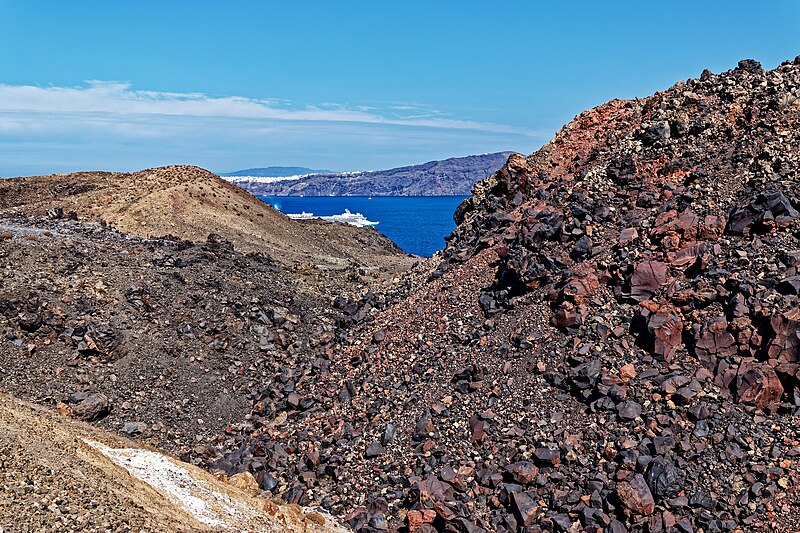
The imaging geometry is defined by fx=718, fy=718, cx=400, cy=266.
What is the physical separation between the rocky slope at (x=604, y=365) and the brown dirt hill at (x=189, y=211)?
13758mm

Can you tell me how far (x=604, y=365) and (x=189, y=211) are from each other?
25831 mm

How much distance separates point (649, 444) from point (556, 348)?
10.7 feet

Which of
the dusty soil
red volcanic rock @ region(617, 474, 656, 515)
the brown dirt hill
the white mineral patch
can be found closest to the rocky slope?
red volcanic rock @ region(617, 474, 656, 515)

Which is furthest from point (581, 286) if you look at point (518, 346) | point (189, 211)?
point (189, 211)

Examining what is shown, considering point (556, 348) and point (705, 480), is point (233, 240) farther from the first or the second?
point (705, 480)

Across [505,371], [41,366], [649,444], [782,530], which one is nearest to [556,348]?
[505,371]

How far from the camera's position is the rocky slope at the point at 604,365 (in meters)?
11.9

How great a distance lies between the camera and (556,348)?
→ 49.5ft

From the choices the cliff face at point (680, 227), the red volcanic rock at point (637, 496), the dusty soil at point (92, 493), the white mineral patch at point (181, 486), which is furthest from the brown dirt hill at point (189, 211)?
the red volcanic rock at point (637, 496)

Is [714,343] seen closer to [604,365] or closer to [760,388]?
[760,388]

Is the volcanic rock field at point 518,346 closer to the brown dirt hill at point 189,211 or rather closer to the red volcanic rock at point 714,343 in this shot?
the red volcanic rock at point 714,343

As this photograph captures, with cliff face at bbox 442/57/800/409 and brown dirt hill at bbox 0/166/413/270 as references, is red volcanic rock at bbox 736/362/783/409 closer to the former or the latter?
cliff face at bbox 442/57/800/409

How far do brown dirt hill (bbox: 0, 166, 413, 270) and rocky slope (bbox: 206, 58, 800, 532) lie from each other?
13758mm

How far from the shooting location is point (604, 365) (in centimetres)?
1408
